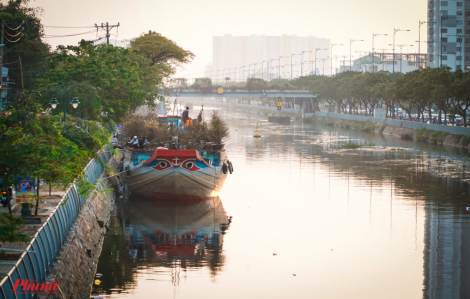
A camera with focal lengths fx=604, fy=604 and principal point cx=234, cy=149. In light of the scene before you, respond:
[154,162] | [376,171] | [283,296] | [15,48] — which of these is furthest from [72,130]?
[15,48]

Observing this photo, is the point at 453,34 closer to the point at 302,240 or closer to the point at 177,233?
the point at 302,240

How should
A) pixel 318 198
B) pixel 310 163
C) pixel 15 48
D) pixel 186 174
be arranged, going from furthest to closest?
pixel 15 48 → pixel 310 163 → pixel 318 198 → pixel 186 174

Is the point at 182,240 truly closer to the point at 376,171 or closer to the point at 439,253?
the point at 439,253

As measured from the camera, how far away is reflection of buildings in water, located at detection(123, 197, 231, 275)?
22312 millimetres

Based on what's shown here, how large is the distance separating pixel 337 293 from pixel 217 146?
21.1 m

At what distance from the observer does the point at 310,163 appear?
52.5 metres

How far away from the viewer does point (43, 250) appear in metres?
14.0

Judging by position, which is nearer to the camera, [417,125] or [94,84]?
[94,84]

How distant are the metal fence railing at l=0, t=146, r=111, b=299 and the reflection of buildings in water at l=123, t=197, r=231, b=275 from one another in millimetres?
4079

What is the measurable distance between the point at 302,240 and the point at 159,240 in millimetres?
5972

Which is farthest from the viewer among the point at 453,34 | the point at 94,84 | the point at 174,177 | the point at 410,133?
the point at 453,34

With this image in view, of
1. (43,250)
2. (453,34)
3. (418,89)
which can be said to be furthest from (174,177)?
(453,34)

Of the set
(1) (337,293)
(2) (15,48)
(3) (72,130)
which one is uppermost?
(2) (15,48)

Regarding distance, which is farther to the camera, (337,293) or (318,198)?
(318,198)
